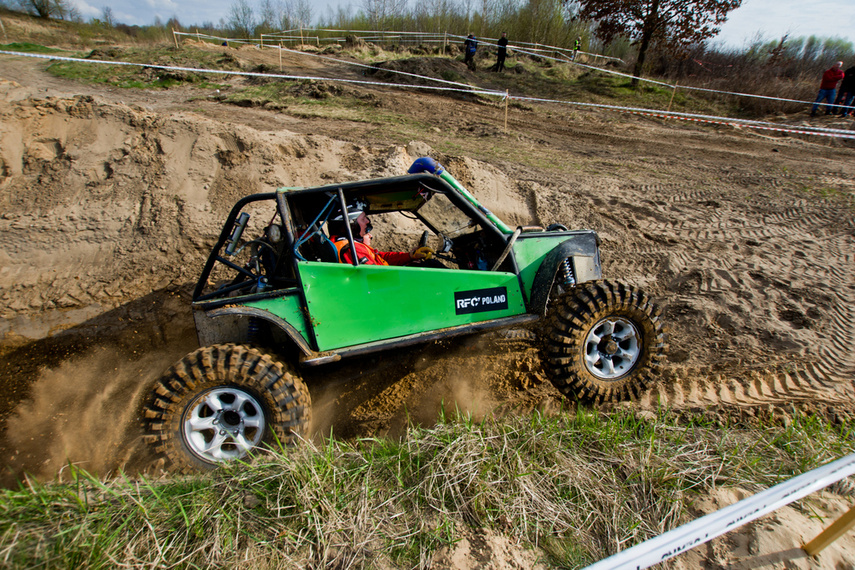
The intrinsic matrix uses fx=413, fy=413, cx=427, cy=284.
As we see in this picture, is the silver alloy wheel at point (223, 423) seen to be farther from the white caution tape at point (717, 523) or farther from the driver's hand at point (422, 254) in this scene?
the white caution tape at point (717, 523)

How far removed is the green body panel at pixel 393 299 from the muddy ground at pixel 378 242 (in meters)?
0.74

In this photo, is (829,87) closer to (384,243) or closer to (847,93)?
(847,93)

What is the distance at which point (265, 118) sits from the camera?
29.8 ft

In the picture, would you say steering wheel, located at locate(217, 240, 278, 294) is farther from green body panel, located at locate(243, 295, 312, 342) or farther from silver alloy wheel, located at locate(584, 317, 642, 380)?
silver alloy wheel, located at locate(584, 317, 642, 380)

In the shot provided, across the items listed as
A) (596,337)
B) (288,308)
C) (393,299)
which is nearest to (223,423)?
(288,308)

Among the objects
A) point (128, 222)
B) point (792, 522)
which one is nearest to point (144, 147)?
point (128, 222)

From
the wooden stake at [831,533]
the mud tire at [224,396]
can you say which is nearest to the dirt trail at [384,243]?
the mud tire at [224,396]

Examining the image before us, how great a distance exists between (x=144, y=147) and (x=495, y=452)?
7066 mm

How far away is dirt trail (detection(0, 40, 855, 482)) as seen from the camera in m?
3.65

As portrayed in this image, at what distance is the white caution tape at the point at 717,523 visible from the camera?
62.7 inches

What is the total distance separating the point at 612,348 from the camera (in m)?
3.25

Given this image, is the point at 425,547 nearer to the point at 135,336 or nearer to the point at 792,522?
the point at 792,522

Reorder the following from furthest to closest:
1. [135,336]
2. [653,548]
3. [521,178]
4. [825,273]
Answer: [521,178] → [825,273] → [135,336] → [653,548]

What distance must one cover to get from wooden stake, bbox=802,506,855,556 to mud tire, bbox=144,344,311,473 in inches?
110
